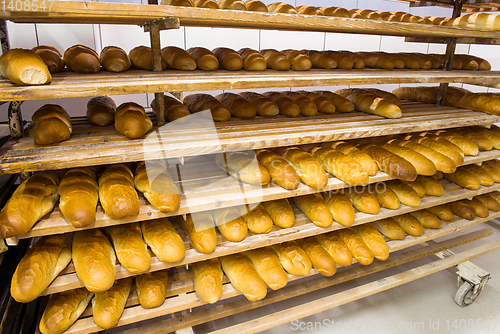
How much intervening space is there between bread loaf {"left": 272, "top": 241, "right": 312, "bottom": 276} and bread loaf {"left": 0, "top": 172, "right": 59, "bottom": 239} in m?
1.40

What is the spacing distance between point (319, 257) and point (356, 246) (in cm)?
33

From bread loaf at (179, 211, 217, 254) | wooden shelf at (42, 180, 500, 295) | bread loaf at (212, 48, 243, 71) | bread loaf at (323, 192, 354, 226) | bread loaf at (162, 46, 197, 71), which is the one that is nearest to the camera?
wooden shelf at (42, 180, 500, 295)

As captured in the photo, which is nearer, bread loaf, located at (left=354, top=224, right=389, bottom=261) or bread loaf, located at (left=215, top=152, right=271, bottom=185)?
bread loaf, located at (left=215, top=152, right=271, bottom=185)

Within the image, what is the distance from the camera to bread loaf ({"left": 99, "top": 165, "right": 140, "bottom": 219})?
1.52 m

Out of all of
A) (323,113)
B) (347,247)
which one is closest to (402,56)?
(323,113)

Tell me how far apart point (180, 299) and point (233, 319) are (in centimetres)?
84

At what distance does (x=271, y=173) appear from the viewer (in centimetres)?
201

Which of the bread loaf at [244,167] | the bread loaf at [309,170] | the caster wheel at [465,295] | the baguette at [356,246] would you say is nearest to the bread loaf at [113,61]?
the bread loaf at [244,167]

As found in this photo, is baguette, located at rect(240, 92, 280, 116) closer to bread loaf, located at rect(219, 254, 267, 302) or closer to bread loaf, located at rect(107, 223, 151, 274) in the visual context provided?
bread loaf, located at rect(219, 254, 267, 302)

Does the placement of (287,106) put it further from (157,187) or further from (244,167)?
(157,187)

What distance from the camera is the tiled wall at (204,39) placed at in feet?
10.2

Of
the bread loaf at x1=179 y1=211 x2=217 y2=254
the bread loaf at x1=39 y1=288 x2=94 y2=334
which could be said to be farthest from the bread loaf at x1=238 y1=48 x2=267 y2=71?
the bread loaf at x1=39 y1=288 x2=94 y2=334

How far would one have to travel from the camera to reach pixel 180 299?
6.29ft

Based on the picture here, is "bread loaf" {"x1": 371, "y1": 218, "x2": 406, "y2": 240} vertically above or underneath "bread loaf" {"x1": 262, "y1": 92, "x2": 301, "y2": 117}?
underneath
